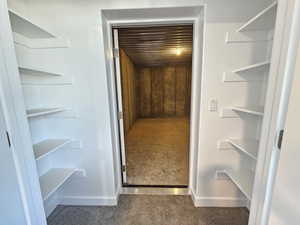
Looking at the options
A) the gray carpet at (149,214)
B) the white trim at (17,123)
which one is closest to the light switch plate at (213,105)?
the gray carpet at (149,214)

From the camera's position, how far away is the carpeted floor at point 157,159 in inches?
86.1

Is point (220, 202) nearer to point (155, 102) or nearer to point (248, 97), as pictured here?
point (248, 97)

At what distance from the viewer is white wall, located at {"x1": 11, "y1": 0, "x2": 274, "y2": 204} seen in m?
1.33

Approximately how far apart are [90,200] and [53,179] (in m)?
0.52

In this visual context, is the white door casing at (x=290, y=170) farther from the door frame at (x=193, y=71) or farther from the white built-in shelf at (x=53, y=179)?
the white built-in shelf at (x=53, y=179)

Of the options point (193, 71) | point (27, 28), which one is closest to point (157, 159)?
point (193, 71)

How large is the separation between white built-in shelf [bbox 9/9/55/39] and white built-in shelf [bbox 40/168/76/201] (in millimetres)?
1413

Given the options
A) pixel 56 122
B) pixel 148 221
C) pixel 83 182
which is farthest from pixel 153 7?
pixel 148 221

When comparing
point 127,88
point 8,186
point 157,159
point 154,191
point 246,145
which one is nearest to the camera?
point 8,186

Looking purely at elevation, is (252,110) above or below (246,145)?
above

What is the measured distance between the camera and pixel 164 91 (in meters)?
6.88

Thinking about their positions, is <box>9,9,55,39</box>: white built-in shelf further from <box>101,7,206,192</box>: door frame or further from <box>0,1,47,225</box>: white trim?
<box>101,7,206,192</box>: door frame

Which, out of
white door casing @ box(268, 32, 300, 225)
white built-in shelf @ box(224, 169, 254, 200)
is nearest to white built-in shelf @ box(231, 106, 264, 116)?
white door casing @ box(268, 32, 300, 225)

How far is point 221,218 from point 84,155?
5.41 feet
